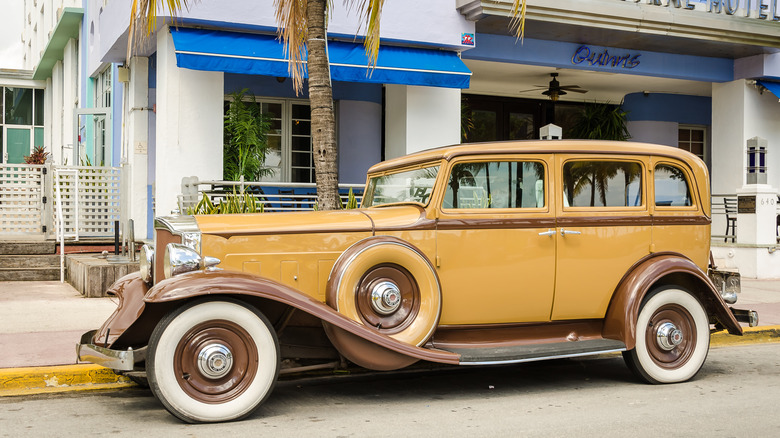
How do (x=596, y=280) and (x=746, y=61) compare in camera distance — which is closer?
(x=596, y=280)

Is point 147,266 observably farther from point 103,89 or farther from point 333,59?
point 103,89

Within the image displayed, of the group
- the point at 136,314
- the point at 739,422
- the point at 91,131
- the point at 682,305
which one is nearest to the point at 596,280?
the point at 682,305

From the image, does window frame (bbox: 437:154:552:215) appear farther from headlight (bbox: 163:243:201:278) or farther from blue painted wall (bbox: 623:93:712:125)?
blue painted wall (bbox: 623:93:712:125)

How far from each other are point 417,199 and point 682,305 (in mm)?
2254

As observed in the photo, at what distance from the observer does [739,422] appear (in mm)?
4711

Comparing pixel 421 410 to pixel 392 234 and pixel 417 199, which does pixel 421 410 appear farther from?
pixel 417 199

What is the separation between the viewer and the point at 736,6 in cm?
1418

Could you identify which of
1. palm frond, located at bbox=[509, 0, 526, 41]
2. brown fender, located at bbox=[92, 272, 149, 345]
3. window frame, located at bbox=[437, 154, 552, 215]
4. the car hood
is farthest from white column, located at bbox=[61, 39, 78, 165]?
window frame, located at bbox=[437, 154, 552, 215]

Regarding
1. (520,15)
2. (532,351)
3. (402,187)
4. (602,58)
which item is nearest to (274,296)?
(402,187)

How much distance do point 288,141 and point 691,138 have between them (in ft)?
34.1

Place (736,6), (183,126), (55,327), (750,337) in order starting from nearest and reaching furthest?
(55,327) < (750,337) < (183,126) < (736,6)

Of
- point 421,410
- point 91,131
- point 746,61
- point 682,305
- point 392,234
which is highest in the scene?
point 746,61

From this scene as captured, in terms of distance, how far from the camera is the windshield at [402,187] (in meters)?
5.68

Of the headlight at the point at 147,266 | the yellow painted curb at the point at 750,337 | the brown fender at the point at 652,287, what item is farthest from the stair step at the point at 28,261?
the yellow painted curb at the point at 750,337
